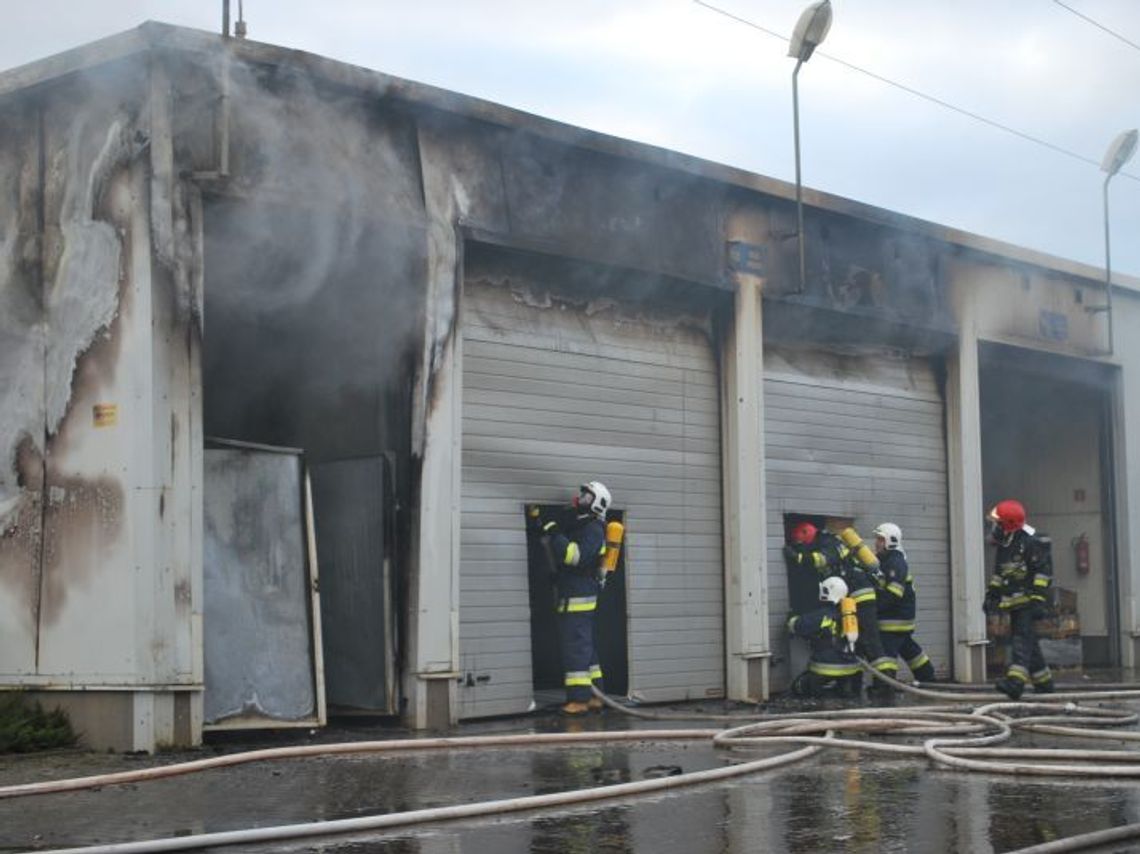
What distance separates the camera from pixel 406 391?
36.8 ft

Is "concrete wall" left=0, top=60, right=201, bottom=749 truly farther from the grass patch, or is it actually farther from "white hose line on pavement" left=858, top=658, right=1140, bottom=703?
"white hose line on pavement" left=858, top=658, right=1140, bottom=703

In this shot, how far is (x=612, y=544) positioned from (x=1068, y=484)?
9.05 m

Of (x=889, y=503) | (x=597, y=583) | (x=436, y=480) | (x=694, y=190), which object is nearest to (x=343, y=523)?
(x=436, y=480)

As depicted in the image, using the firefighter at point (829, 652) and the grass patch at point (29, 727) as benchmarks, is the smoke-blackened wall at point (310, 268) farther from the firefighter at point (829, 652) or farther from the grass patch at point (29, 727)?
the firefighter at point (829, 652)

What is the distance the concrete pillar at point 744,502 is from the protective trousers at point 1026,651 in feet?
7.22

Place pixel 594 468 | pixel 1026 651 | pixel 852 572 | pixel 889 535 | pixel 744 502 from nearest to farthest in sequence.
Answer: pixel 1026 651
pixel 594 468
pixel 744 502
pixel 852 572
pixel 889 535

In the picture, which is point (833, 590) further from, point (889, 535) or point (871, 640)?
point (889, 535)

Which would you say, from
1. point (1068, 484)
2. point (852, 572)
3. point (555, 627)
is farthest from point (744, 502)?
point (1068, 484)

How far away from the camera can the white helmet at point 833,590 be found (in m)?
13.7

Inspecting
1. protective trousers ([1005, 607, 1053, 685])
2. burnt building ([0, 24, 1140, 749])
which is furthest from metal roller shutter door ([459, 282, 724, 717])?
protective trousers ([1005, 607, 1053, 685])

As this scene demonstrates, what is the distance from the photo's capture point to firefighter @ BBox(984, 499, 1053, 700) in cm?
1262

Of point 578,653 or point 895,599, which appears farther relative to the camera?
point 895,599

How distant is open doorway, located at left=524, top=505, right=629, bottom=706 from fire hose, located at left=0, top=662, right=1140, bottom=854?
1356 millimetres

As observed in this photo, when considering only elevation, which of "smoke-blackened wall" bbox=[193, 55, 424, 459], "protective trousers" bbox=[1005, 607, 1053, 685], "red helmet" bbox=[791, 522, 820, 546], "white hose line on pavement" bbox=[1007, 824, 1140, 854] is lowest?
"white hose line on pavement" bbox=[1007, 824, 1140, 854]
